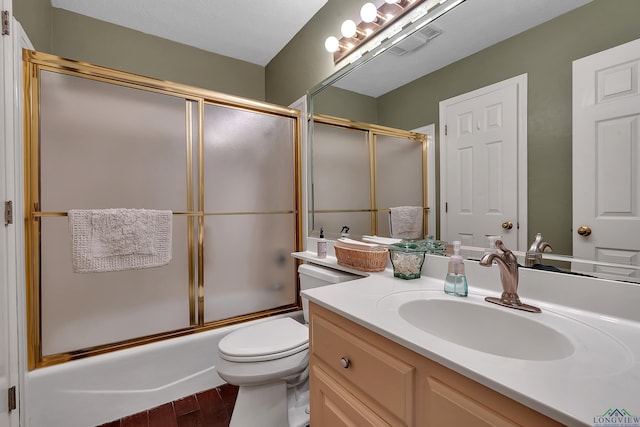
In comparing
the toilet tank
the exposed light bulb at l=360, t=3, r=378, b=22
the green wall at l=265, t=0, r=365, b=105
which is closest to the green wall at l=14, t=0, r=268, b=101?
the green wall at l=265, t=0, r=365, b=105

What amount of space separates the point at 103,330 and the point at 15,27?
1495 mm

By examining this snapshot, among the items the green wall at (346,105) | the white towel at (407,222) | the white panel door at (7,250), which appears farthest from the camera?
the green wall at (346,105)

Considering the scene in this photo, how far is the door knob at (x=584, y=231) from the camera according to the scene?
0.81m

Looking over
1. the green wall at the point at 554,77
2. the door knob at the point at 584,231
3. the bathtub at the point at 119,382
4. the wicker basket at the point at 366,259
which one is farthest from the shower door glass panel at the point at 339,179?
the bathtub at the point at 119,382

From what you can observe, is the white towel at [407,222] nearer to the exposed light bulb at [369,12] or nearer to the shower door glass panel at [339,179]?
the shower door glass panel at [339,179]

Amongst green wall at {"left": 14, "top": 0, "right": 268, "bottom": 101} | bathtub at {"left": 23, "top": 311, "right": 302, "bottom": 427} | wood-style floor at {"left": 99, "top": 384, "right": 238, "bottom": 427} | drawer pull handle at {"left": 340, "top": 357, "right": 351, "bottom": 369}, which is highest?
green wall at {"left": 14, "top": 0, "right": 268, "bottom": 101}

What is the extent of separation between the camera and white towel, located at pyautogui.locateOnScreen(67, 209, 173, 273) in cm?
140

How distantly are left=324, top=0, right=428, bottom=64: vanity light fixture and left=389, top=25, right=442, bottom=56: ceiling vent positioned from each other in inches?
4.5

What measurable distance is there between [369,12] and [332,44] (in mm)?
334

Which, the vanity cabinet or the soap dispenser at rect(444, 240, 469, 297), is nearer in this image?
the vanity cabinet

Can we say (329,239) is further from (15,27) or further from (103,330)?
(15,27)

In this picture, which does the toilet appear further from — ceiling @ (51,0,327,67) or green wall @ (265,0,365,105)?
ceiling @ (51,0,327,67)

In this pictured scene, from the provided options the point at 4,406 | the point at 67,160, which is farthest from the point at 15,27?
the point at 4,406

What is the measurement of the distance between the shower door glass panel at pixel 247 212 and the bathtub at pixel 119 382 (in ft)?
0.79
